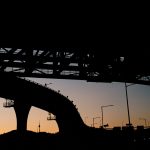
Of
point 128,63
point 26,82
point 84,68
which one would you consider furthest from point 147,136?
point 128,63

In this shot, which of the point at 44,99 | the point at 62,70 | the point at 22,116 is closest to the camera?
the point at 62,70

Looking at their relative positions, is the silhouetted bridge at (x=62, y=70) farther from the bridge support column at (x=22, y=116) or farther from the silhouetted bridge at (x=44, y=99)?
the bridge support column at (x=22, y=116)

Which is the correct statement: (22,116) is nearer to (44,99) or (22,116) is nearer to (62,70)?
(44,99)

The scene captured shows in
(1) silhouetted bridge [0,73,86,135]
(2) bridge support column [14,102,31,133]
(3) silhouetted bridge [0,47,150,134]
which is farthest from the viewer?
(2) bridge support column [14,102,31,133]

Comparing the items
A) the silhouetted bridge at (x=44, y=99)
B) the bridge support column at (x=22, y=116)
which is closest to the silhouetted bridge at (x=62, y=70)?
the silhouetted bridge at (x=44, y=99)

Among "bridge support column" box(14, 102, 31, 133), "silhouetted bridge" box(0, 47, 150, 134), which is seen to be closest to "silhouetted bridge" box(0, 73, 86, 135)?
"silhouetted bridge" box(0, 47, 150, 134)

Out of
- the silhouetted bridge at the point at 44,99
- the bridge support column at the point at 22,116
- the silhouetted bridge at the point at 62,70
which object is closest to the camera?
the silhouetted bridge at the point at 62,70

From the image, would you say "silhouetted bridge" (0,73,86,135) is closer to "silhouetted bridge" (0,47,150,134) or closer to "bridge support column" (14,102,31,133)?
"silhouetted bridge" (0,47,150,134)

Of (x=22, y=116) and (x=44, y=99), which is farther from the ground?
(x=44, y=99)

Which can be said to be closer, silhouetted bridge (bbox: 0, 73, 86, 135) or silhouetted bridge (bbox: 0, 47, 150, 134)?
silhouetted bridge (bbox: 0, 47, 150, 134)

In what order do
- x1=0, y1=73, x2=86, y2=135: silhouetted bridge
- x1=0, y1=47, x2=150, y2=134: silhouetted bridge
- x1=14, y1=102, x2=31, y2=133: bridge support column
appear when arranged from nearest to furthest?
x1=0, y1=47, x2=150, y2=134: silhouetted bridge
x1=0, y1=73, x2=86, y2=135: silhouetted bridge
x1=14, y1=102, x2=31, y2=133: bridge support column

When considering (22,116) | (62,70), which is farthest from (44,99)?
(22,116)

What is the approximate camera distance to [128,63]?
1246 centimetres

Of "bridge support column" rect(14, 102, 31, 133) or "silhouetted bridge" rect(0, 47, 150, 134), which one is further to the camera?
"bridge support column" rect(14, 102, 31, 133)
